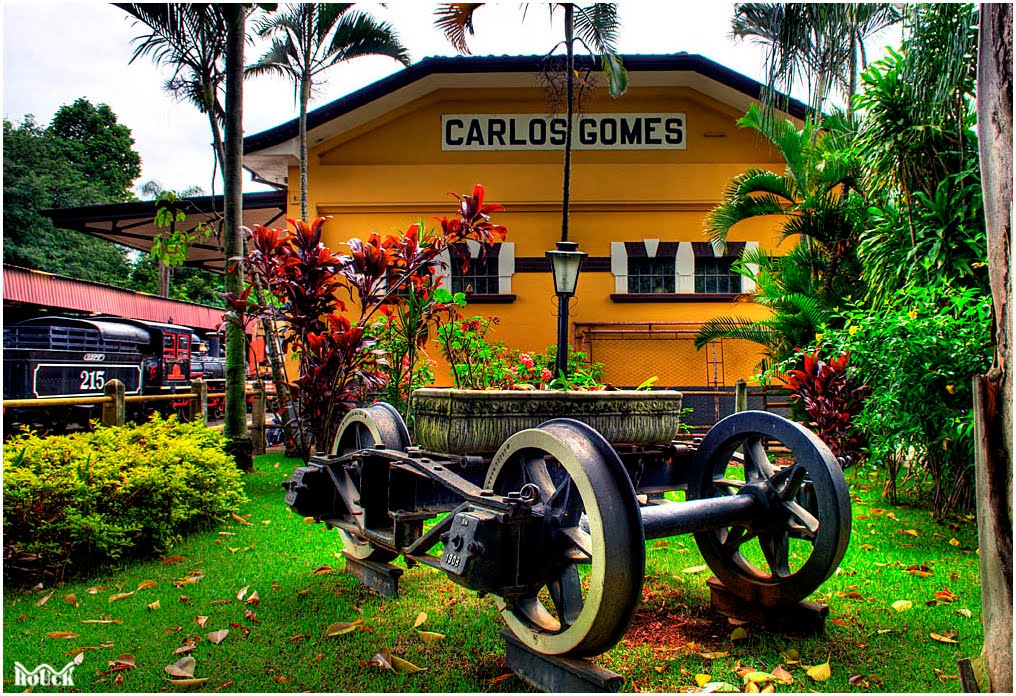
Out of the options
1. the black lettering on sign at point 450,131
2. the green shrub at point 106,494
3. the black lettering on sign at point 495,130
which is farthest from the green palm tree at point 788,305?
the green shrub at point 106,494

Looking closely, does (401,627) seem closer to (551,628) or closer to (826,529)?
(551,628)

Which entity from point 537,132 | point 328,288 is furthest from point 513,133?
point 328,288

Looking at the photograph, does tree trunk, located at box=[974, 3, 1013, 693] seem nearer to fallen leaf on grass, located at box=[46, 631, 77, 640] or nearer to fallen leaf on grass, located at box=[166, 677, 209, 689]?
fallen leaf on grass, located at box=[166, 677, 209, 689]

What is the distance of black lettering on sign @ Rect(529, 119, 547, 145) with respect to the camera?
1287 centimetres

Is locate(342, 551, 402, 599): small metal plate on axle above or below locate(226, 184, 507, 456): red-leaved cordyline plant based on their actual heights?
below

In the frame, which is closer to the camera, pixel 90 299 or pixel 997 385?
pixel 997 385

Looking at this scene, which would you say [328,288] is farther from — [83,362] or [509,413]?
[83,362]

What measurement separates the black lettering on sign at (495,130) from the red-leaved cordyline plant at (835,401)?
298 inches

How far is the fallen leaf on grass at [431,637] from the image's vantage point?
129 inches

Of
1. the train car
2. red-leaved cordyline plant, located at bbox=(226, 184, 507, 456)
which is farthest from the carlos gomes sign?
the train car

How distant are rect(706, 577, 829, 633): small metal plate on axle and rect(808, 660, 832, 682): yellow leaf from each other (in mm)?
394

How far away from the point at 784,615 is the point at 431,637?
1718 millimetres

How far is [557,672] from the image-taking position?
8.67ft

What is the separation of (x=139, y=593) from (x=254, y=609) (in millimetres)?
790
